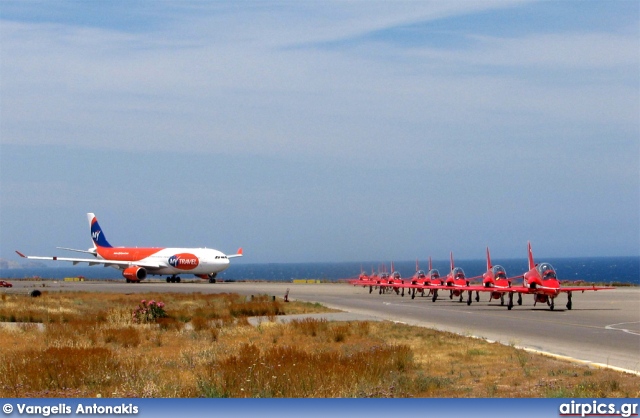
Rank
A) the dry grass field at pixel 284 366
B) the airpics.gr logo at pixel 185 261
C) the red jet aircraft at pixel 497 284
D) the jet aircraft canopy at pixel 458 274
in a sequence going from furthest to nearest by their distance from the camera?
1. the airpics.gr logo at pixel 185 261
2. the jet aircraft canopy at pixel 458 274
3. the red jet aircraft at pixel 497 284
4. the dry grass field at pixel 284 366

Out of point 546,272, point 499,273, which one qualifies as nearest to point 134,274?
point 499,273

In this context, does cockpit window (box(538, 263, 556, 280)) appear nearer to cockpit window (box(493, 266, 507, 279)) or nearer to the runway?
the runway

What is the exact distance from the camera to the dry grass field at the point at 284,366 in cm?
1209

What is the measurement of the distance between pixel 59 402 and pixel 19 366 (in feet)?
16.4

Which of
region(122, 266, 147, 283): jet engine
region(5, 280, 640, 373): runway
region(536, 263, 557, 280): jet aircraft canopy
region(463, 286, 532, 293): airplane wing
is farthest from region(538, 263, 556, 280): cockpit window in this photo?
region(122, 266, 147, 283): jet engine

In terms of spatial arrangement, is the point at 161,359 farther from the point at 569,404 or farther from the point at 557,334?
the point at 557,334

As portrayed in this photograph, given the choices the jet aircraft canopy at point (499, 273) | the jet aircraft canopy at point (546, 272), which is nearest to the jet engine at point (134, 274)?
the jet aircraft canopy at point (499, 273)

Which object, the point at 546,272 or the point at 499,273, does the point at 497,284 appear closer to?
the point at 499,273

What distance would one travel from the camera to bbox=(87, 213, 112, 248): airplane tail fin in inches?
3342

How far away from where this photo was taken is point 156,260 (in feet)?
258

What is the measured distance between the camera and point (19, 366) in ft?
46.9

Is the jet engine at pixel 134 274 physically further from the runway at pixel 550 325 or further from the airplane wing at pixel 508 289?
the airplane wing at pixel 508 289

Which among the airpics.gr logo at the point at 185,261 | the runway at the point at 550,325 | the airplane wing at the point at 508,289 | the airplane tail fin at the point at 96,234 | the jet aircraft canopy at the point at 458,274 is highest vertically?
the airplane tail fin at the point at 96,234

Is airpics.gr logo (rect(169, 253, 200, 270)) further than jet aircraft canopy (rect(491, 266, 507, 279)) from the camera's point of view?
Yes
